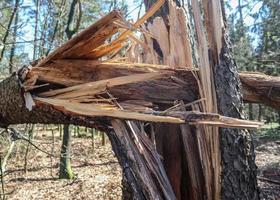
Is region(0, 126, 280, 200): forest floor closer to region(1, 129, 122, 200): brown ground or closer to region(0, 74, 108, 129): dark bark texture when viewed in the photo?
region(1, 129, 122, 200): brown ground

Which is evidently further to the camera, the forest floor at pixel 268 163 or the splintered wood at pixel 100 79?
the forest floor at pixel 268 163

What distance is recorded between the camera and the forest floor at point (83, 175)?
8.05m

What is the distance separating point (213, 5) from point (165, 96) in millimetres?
740

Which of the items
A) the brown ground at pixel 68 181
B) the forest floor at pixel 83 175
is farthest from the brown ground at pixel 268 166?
the brown ground at pixel 68 181

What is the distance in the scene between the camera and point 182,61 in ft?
8.58

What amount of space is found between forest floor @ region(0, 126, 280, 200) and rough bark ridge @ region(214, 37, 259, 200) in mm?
3402

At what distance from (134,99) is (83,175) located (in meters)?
8.84

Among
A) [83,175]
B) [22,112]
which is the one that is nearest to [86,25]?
[83,175]

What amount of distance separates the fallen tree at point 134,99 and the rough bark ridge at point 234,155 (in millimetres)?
24

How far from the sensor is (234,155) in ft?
7.11

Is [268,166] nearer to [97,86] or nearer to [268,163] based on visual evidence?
[268,163]

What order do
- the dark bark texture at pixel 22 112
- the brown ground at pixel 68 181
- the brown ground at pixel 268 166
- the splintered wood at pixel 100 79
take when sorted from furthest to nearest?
the brown ground at pixel 68 181, the brown ground at pixel 268 166, the dark bark texture at pixel 22 112, the splintered wood at pixel 100 79

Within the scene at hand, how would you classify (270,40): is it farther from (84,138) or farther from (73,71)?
(73,71)

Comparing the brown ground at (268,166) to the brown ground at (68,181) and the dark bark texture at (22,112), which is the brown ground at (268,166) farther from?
the dark bark texture at (22,112)
